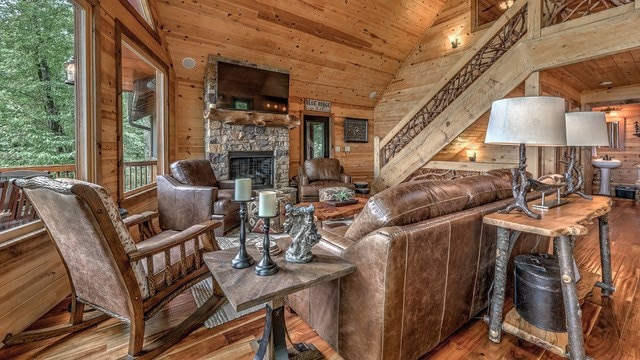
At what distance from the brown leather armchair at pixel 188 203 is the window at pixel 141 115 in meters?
0.44

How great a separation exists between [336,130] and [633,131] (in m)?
6.56

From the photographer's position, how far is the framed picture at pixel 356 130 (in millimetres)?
7102

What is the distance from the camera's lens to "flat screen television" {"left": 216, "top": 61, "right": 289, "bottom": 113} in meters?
4.98

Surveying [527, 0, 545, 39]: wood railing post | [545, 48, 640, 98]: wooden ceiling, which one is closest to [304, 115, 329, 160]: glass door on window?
[527, 0, 545, 39]: wood railing post

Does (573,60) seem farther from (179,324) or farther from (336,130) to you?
(179,324)

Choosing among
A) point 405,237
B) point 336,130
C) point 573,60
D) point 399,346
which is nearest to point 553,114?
point 405,237

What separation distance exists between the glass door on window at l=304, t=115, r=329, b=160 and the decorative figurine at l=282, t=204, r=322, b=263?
5.35m

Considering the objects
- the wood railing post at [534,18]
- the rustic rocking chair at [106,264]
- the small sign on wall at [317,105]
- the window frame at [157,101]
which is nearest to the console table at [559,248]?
the rustic rocking chair at [106,264]

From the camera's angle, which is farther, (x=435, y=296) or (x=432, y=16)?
(x=432, y=16)

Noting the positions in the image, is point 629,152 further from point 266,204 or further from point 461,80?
point 266,204

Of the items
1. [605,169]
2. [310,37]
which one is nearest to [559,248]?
[310,37]

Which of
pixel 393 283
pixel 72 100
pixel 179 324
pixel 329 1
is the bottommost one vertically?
pixel 179 324

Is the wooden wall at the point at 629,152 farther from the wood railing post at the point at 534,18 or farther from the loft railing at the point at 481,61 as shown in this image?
the wood railing post at the point at 534,18

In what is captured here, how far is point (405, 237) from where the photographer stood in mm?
1250
